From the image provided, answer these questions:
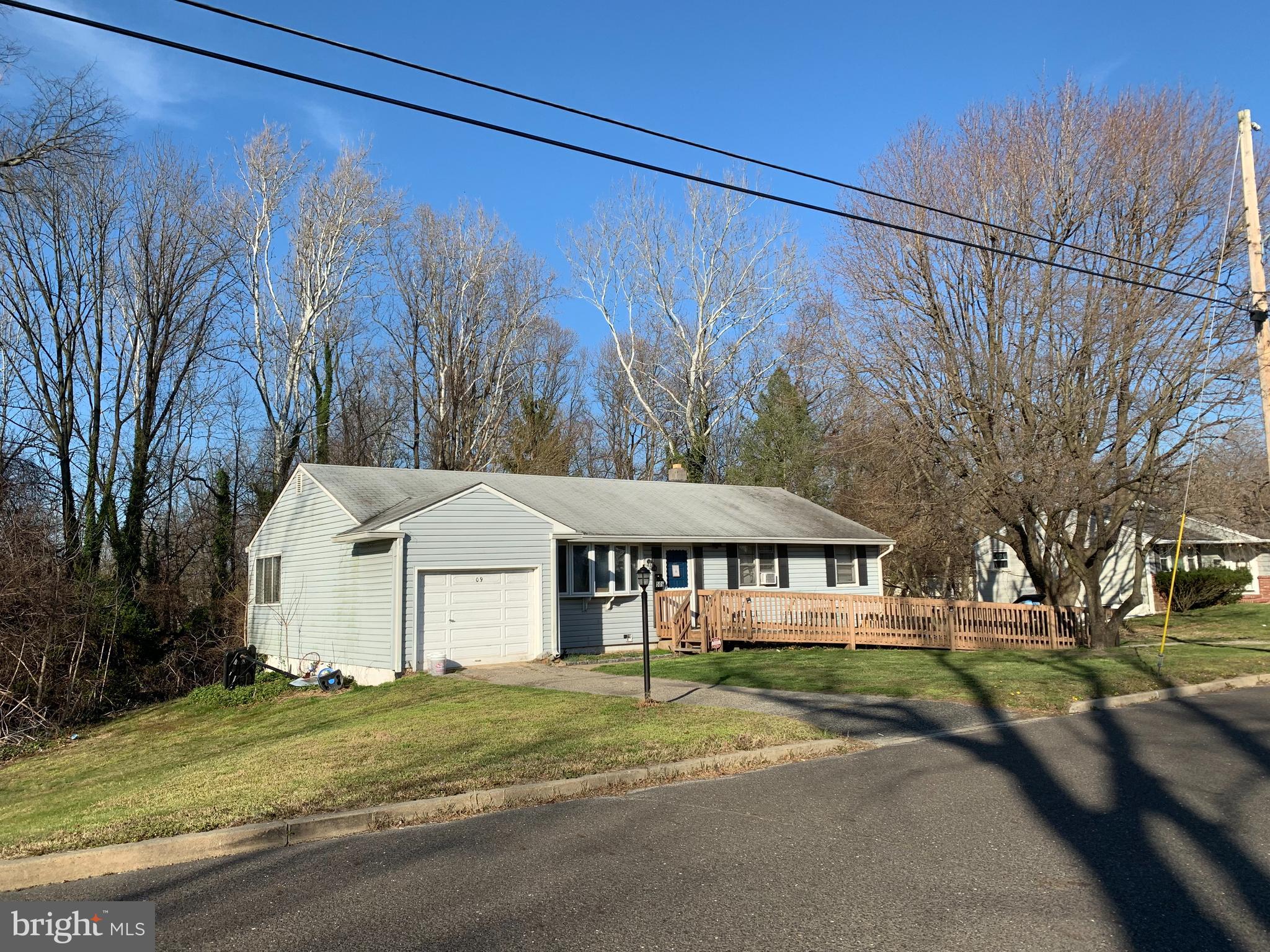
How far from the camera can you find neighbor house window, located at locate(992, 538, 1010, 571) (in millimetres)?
39625

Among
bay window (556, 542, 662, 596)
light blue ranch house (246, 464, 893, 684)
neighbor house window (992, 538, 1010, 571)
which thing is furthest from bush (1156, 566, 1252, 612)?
bay window (556, 542, 662, 596)

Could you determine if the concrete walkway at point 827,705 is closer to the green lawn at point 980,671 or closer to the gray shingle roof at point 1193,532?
the green lawn at point 980,671

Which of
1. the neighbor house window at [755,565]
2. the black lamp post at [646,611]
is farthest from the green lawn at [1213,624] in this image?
the black lamp post at [646,611]

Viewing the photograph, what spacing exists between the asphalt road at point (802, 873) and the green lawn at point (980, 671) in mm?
4779

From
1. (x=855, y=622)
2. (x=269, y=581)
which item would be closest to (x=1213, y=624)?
(x=855, y=622)

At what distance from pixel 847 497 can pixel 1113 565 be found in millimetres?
10381

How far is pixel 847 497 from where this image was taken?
39.1 m

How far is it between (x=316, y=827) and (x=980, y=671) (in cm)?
1211

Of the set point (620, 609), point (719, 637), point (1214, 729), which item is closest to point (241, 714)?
point (620, 609)

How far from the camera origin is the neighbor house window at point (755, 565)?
26.0 metres

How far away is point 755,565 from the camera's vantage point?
26.3 meters

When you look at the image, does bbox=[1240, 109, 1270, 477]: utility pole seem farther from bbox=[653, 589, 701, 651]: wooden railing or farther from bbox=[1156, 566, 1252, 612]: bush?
bbox=[1156, 566, 1252, 612]: bush

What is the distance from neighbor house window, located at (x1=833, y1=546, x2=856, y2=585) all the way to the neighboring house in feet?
28.6

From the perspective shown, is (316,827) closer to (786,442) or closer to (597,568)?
(597,568)
